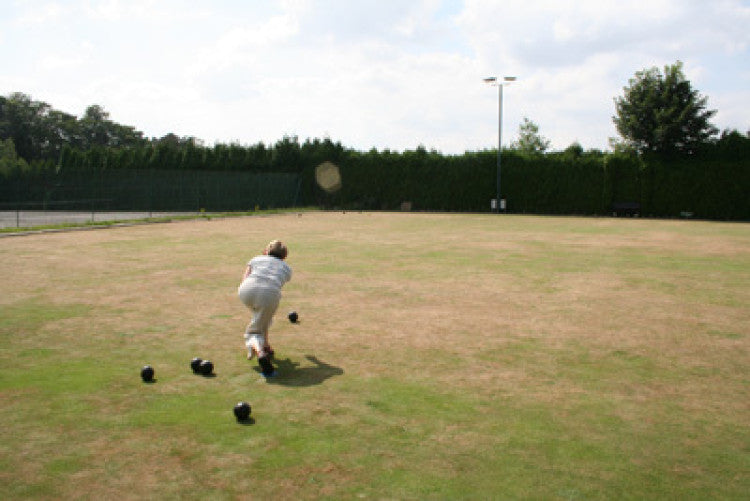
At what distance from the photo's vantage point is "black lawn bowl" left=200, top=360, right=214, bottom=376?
17.0ft

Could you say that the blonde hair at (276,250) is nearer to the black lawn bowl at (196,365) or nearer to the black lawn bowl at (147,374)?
the black lawn bowl at (196,365)

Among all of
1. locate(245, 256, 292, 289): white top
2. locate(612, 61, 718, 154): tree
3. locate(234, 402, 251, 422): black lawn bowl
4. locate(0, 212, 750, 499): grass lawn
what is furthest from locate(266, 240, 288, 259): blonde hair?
locate(612, 61, 718, 154): tree

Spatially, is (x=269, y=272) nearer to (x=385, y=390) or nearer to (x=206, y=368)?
(x=206, y=368)

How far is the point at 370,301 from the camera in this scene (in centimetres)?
868

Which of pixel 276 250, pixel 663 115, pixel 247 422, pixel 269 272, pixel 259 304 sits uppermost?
pixel 663 115

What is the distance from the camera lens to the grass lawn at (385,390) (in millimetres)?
3393

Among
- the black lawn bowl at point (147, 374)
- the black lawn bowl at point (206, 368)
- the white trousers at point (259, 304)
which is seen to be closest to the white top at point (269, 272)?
the white trousers at point (259, 304)

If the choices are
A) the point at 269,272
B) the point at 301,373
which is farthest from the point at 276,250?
the point at 301,373

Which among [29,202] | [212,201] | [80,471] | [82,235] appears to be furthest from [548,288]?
[29,202]

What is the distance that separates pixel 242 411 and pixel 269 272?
185 cm

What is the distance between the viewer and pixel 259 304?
556cm

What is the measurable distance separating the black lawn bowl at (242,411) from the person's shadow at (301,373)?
862 millimetres

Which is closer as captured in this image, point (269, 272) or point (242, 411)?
point (242, 411)

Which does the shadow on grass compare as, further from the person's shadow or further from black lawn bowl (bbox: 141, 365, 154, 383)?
black lawn bowl (bbox: 141, 365, 154, 383)
